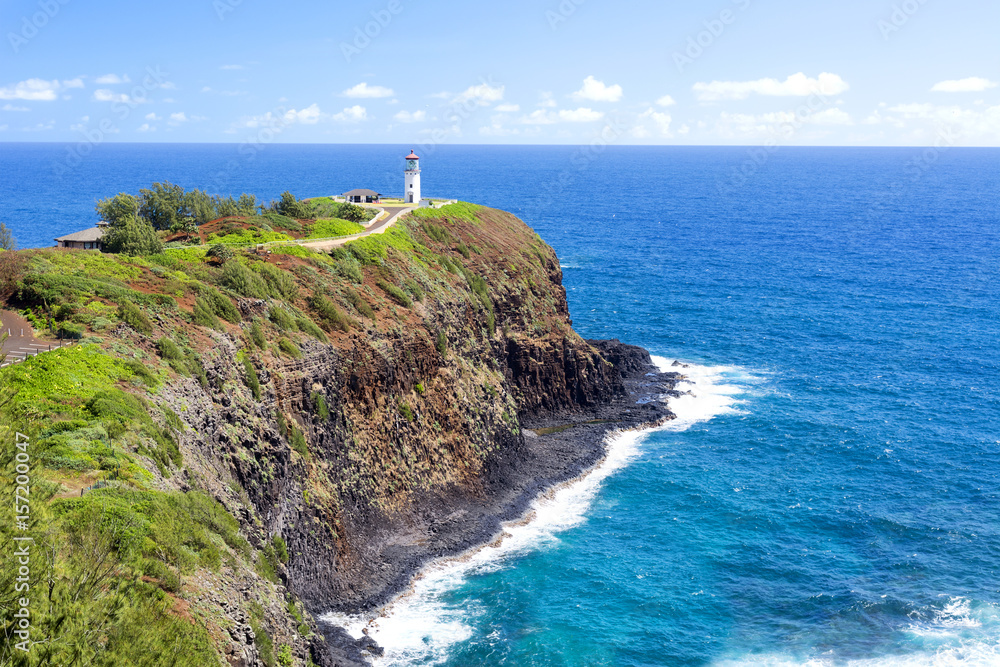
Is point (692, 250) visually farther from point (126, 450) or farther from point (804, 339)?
point (126, 450)

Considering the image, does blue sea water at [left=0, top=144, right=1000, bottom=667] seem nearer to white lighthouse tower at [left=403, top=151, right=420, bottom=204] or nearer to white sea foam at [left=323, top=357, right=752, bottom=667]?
white sea foam at [left=323, top=357, right=752, bottom=667]

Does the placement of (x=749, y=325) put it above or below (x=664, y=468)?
above

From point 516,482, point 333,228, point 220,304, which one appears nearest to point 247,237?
point 333,228

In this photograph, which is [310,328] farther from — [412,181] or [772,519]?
[412,181]

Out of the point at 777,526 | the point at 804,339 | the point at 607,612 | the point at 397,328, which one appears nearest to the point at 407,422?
the point at 397,328

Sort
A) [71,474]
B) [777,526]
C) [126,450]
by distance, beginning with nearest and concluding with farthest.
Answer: [71,474]
[126,450]
[777,526]
